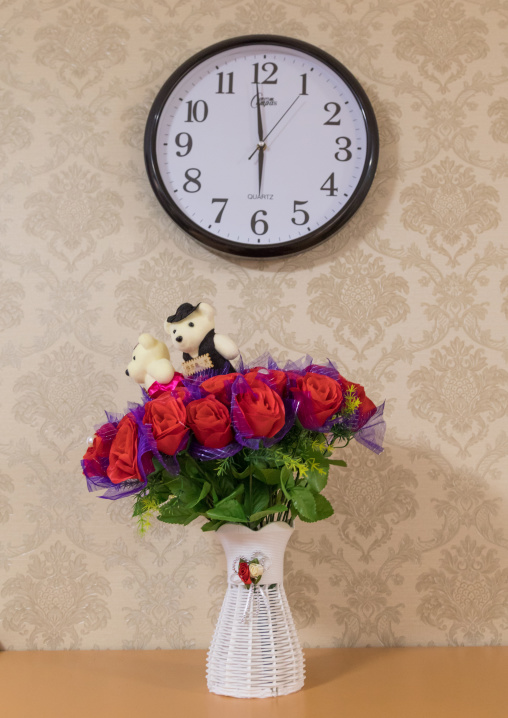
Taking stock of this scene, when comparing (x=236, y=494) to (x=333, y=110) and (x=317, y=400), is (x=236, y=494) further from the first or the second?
(x=333, y=110)

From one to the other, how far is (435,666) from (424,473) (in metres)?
0.33

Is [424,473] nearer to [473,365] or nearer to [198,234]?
[473,365]

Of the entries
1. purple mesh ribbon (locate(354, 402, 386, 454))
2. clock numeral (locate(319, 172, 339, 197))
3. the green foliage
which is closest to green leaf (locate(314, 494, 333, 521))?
the green foliage

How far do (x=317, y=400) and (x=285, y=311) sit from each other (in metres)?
0.41

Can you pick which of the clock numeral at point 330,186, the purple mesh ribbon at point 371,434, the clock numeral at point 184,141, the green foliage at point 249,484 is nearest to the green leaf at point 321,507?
the green foliage at point 249,484

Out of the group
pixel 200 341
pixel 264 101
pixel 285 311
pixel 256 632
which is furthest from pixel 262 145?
pixel 256 632

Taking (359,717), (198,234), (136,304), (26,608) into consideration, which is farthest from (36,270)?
(359,717)

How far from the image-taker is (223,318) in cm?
124

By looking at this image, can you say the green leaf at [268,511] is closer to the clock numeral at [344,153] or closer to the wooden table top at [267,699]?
the wooden table top at [267,699]

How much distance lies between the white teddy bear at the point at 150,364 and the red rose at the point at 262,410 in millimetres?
129

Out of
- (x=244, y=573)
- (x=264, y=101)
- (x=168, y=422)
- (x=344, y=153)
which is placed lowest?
(x=244, y=573)

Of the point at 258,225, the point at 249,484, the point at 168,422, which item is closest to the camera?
the point at 168,422

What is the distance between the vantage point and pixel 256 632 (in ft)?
2.96

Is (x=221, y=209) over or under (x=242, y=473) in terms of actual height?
over
